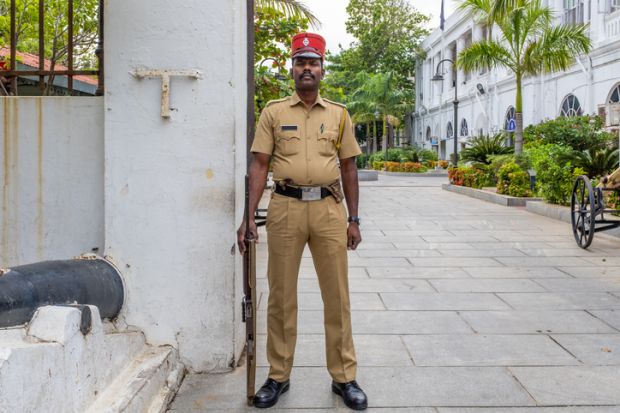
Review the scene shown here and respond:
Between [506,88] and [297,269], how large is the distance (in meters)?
29.0

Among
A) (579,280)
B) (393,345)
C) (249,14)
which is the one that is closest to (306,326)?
(393,345)

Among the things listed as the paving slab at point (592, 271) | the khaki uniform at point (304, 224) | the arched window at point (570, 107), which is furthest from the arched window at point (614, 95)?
the khaki uniform at point (304, 224)

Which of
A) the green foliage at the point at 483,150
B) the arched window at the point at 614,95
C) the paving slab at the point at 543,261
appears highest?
the arched window at the point at 614,95

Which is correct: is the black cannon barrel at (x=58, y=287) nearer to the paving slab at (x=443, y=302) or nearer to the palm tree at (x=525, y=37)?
the paving slab at (x=443, y=302)

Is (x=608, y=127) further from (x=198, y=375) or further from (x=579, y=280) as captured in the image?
(x=198, y=375)

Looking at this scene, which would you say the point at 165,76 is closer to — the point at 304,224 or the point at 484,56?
the point at 304,224

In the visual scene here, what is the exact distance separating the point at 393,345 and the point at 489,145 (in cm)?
1738

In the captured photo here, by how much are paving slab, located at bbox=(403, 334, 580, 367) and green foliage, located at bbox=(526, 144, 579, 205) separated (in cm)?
878

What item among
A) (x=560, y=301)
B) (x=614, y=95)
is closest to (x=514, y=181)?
(x=614, y=95)

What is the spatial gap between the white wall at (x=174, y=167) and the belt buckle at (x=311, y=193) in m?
0.61

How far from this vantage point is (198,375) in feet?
13.3

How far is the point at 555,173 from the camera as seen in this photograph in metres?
13.0

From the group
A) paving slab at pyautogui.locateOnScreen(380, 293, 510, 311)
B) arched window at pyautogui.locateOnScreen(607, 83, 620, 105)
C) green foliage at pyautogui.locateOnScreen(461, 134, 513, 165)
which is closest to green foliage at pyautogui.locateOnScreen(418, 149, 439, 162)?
green foliage at pyautogui.locateOnScreen(461, 134, 513, 165)

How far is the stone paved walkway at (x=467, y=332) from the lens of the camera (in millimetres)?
3715
